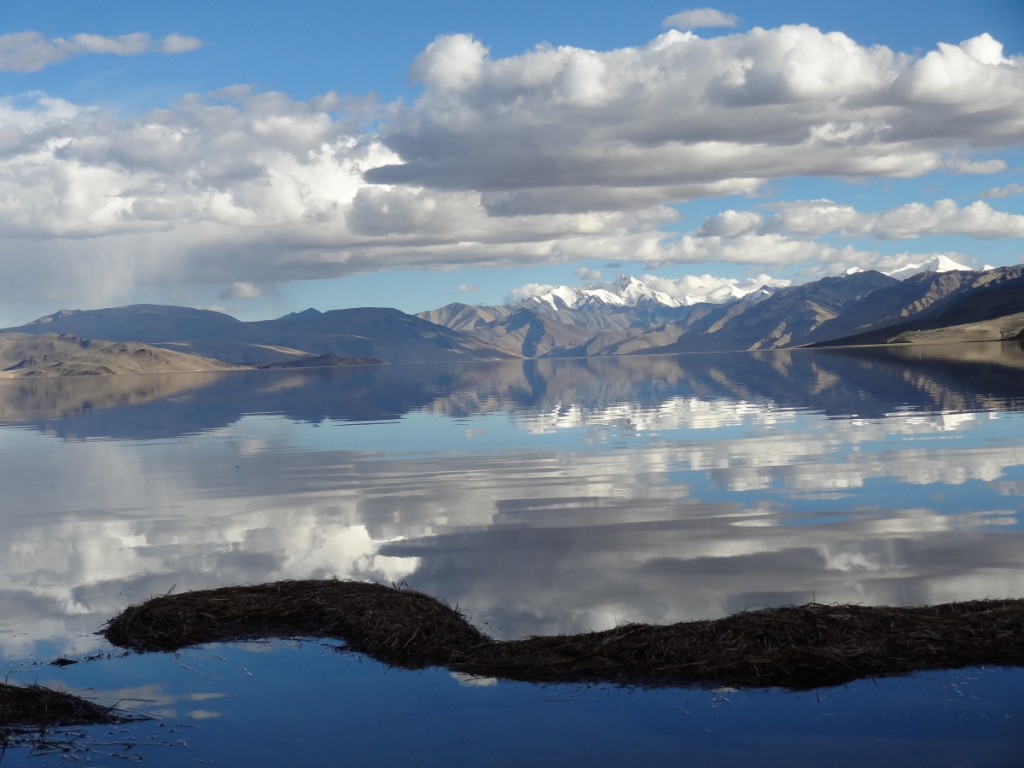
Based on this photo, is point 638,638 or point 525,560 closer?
point 638,638

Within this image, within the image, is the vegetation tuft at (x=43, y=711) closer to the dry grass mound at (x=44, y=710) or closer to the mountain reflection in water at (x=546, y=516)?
the dry grass mound at (x=44, y=710)

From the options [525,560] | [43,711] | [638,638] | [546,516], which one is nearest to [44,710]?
[43,711]

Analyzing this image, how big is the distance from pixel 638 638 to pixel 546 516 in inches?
438

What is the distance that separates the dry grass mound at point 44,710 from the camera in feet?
35.0

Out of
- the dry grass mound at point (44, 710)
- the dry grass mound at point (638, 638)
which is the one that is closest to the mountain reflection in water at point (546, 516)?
the dry grass mound at point (638, 638)

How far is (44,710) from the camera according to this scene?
10.9m

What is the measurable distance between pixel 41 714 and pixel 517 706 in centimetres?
546

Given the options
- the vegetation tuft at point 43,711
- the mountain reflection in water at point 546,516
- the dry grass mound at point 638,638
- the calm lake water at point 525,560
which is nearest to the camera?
the calm lake water at point 525,560

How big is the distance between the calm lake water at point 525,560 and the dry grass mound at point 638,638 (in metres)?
0.43

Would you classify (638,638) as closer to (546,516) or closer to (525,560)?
(525,560)

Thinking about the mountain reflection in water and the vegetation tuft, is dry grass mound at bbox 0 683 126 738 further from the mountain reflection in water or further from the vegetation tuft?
the mountain reflection in water

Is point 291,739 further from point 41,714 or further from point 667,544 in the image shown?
point 667,544

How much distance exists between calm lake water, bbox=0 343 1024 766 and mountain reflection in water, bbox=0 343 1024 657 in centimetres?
11

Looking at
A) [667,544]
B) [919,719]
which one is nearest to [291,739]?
[919,719]
